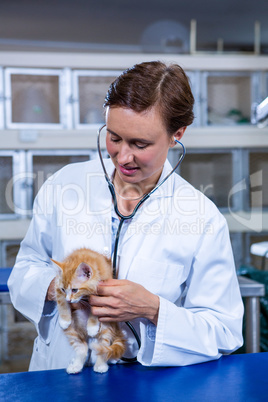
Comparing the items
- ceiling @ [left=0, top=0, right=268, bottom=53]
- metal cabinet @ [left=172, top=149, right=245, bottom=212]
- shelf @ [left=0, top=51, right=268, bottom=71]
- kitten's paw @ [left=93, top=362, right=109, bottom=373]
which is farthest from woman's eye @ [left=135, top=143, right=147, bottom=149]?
ceiling @ [left=0, top=0, right=268, bottom=53]

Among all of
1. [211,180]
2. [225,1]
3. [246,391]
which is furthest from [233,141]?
[246,391]

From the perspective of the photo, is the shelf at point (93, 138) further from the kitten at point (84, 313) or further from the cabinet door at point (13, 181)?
the kitten at point (84, 313)

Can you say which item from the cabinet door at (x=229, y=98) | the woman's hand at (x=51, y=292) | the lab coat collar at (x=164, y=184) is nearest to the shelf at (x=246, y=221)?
the cabinet door at (x=229, y=98)

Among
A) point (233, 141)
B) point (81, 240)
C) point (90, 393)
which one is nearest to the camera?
point (90, 393)

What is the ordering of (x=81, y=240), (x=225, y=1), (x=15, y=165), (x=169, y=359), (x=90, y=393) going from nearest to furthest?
(x=90, y=393) < (x=169, y=359) < (x=81, y=240) < (x=15, y=165) < (x=225, y=1)

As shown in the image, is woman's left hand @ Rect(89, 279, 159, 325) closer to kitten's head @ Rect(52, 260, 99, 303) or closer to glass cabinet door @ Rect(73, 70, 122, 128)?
kitten's head @ Rect(52, 260, 99, 303)

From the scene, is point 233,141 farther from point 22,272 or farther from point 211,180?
point 22,272

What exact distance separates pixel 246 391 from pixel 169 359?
0.52 feet

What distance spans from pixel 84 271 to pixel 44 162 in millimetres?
2232

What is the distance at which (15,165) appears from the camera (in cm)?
281

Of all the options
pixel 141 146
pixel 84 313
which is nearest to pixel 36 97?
pixel 141 146

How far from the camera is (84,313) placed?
0.81 meters

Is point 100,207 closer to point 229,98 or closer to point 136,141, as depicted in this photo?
point 136,141

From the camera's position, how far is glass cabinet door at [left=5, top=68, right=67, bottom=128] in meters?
2.80
